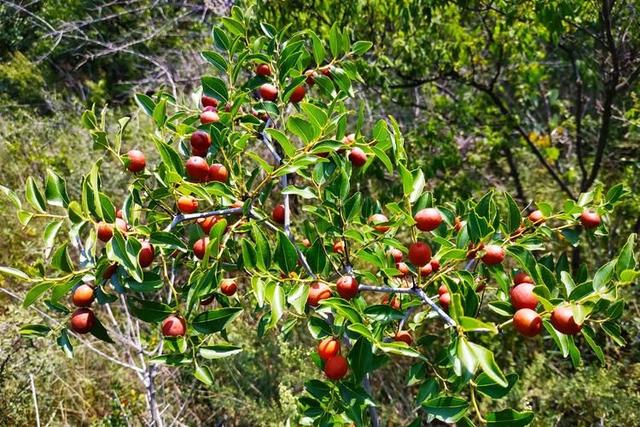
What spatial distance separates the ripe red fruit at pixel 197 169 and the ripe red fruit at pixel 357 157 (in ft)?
1.16

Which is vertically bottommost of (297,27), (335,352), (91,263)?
(335,352)

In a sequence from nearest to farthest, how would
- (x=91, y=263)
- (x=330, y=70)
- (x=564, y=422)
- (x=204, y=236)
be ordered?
(x=91, y=263) → (x=204, y=236) → (x=330, y=70) → (x=564, y=422)

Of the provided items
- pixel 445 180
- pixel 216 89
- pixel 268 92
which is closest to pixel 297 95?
pixel 268 92

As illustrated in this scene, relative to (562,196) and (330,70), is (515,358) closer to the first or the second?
(562,196)

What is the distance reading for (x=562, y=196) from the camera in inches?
144

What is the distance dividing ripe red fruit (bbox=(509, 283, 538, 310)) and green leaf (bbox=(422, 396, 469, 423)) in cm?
22

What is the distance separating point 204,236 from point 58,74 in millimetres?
9013

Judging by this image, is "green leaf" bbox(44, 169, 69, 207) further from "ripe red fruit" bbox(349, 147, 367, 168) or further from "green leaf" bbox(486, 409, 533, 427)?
"green leaf" bbox(486, 409, 533, 427)

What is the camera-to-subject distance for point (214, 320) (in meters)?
0.99

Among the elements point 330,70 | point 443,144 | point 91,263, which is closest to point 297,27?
point 443,144

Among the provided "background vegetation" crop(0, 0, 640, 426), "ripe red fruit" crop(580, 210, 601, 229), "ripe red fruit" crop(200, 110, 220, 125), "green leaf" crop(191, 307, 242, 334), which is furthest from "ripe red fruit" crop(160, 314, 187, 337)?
"background vegetation" crop(0, 0, 640, 426)

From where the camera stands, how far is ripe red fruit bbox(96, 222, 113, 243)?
91 centimetres

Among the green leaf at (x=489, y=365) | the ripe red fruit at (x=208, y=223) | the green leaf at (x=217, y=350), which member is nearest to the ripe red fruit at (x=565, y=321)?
the green leaf at (x=489, y=365)

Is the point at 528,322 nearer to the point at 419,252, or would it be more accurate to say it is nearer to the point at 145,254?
the point at 419,252
